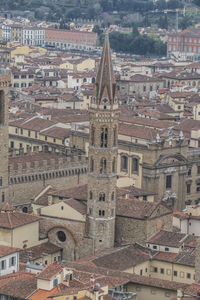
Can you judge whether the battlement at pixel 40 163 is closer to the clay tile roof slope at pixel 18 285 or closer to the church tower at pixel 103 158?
the church tower at pixel 103 158

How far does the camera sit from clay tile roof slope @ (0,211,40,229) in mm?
60469

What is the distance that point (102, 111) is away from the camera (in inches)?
2403

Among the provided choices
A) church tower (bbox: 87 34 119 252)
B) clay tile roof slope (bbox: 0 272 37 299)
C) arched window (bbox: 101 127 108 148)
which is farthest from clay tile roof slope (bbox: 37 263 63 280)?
arched window (bbox: 101 127 108 148)

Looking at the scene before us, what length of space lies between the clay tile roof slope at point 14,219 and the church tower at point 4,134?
6572mm

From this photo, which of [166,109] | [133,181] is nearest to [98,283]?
[133,181]

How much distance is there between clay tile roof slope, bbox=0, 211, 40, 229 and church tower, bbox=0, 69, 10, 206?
21.6 feet

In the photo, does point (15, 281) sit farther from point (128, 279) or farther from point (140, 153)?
point (140, 153)

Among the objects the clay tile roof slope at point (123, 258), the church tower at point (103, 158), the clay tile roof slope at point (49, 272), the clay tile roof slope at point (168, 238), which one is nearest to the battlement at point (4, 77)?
the church tower at point (103, 158)

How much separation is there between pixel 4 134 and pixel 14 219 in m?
8.58

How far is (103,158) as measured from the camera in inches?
2415

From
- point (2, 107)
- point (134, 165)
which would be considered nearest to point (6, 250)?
point (2, 107)

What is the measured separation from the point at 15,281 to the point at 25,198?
66.7ft

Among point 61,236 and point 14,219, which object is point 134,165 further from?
point 14,219

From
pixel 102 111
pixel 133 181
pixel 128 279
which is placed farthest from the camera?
pixel 133 181
